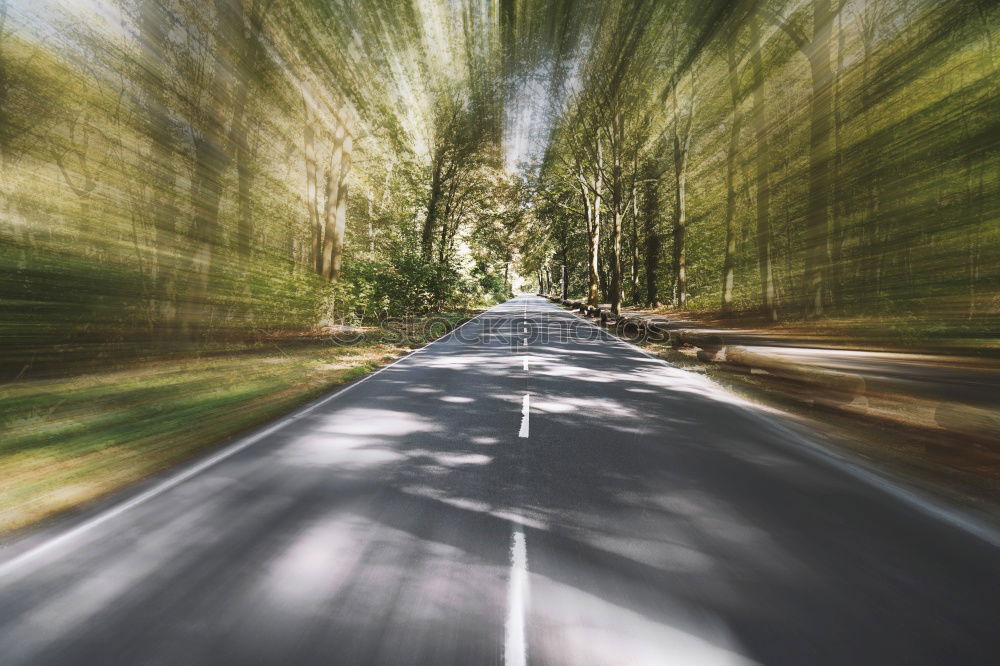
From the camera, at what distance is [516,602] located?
233 cm

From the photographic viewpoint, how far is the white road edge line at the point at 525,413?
5465 millimetres

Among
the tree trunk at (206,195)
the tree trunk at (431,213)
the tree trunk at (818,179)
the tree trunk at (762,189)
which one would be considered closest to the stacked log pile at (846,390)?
the tree trunk at (762,189)

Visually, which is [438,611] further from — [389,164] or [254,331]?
[389,164]

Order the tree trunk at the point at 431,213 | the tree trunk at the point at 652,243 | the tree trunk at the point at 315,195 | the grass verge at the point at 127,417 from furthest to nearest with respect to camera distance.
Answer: the tree trunk at the point at 652,243
the tree trunk at the point at 431,213
the tree trunk at the point at 315,195
the grass verge at the point at 127,417

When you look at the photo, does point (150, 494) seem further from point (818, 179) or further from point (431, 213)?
point (431, 213)

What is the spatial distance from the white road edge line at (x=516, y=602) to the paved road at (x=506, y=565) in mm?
12

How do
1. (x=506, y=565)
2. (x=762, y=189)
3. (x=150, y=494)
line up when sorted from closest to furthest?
(x=506, y=565) → (x=762, y=189) → (x=150, y=494)

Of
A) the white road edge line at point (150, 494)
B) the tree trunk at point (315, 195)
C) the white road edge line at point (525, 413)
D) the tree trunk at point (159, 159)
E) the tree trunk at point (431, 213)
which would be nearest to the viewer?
the white road edge line at point (150, 494)

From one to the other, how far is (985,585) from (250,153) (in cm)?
1553

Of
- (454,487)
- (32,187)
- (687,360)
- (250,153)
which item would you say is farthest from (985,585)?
(250,153)

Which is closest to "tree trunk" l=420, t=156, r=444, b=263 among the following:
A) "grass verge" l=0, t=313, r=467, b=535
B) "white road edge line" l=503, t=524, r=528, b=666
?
"grass verge" l=0, t=313, r=467, b=535

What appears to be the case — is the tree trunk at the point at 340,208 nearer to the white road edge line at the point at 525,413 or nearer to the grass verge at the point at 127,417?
the grass verge at the point at 127,417

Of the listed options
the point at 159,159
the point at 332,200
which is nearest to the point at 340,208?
the point at 332,200

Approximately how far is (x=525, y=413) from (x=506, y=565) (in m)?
3.70
